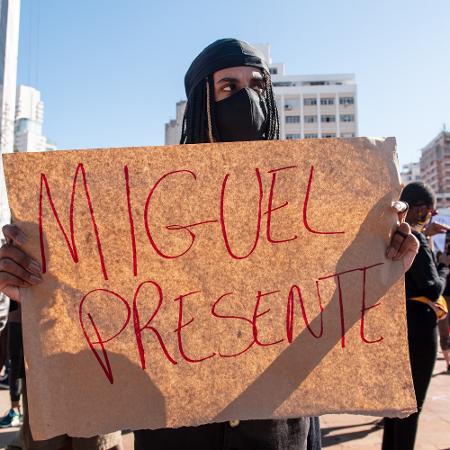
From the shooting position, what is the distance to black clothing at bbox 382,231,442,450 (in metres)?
2.39

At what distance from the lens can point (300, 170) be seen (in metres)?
1.11

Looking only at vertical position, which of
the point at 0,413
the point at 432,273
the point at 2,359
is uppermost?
the point at 432,273

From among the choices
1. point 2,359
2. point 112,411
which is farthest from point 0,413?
point 112,411

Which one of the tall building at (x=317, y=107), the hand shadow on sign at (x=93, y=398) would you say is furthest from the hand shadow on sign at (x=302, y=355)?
the tall building at (x=317, y=107)

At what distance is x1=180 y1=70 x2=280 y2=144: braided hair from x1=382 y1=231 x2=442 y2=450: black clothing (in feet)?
4.40

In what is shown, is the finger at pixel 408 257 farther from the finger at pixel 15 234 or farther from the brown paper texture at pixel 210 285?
the finger at pixel 15 234

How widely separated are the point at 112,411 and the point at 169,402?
0.43 feet

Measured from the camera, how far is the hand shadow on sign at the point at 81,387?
1.03 meters

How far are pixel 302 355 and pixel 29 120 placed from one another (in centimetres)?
10368

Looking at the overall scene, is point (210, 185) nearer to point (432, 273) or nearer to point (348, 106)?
point (432, 273)

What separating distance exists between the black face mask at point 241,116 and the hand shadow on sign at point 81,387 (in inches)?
26.0

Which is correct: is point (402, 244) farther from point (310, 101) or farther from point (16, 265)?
point (310, 101)

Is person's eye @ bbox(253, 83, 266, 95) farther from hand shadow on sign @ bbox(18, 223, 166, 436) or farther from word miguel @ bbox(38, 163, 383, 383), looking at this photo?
hand shadow on sign @ bbox(18, 223, 166, 436)

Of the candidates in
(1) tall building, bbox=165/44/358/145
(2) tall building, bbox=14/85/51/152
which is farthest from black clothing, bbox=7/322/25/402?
(2) tall building, bbox=14/85/51/152
